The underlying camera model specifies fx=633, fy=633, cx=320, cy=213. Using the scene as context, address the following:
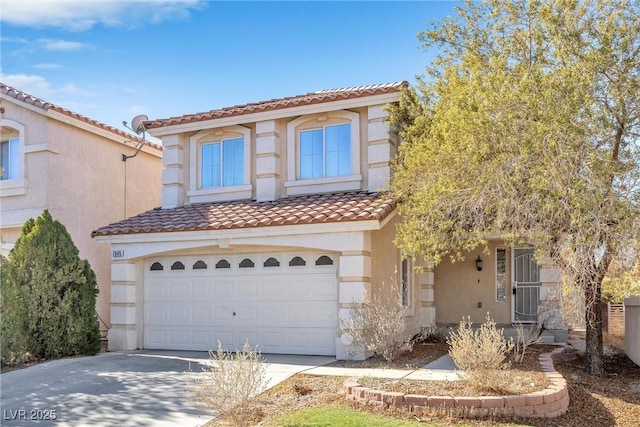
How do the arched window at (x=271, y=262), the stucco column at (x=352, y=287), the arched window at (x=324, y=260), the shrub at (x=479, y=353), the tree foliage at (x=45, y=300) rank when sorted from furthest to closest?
1. the arched window at (x=271, y=262)
2. the arched window at (x=324, y=260)
3. the tree foliage at (x=45, y=300)
4. the stucco column at (x=352, y=287)
5. the shrub at (x=479, y=353)

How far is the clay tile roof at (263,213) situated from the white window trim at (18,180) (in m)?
3.60

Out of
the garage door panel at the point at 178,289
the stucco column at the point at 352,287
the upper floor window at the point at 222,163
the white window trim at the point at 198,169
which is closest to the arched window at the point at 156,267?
the garage door panel at the point at 178,289

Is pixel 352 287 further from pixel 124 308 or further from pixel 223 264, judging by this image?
pixel 124 308

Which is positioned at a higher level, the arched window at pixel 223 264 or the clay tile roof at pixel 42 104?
the clay tile roof at pixel 42 104

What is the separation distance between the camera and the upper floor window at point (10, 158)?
60.2 feet

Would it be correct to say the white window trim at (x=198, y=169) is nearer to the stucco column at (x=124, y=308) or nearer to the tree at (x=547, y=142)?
the stucco column at (x=124, y=308)

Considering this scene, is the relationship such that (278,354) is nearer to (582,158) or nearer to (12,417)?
(12,417)

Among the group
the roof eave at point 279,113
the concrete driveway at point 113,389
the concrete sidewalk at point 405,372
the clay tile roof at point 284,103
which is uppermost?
the clay tile roof at point 284,103

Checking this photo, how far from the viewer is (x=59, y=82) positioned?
13.8m

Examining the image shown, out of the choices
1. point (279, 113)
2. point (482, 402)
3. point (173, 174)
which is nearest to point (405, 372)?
point (482, 402)

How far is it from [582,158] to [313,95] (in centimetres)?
771

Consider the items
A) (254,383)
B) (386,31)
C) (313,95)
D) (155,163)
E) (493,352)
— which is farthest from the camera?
(155,163)

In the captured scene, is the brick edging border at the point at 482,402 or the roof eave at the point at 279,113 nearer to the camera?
the brick edging border at the point at 482,402

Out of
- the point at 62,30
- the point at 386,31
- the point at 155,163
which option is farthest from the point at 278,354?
the point at 155,163
